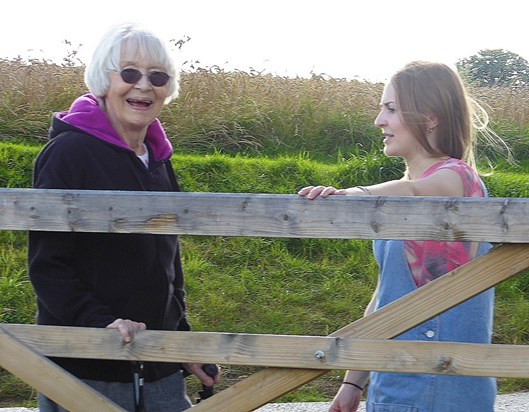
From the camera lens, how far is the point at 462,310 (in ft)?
8.93

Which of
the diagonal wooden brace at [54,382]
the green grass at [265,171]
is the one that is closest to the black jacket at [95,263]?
the diagonal wooden brace at [54,382]

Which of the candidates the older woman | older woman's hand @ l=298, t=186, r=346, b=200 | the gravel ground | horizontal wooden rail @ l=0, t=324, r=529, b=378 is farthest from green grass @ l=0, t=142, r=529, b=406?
older woman's hand @ l=298, t=186, r=346, b=200

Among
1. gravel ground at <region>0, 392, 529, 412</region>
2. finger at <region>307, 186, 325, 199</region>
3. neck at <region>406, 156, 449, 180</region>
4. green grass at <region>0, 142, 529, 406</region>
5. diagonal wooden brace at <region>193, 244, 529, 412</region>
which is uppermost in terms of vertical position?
neck at <region>406, 156, 449, 180</region>

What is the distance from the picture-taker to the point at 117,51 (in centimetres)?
293

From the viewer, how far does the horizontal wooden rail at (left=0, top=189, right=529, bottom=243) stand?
2.50m

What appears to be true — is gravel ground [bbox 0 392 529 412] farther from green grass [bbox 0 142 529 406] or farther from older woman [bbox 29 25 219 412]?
older woman [bbox 29 25 219 412]

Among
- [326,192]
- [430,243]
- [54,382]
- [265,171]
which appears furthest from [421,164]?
[265,171]

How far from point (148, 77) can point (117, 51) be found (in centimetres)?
12

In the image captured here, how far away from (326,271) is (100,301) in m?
3.91

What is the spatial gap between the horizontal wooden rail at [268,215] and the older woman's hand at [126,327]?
0.87 feet

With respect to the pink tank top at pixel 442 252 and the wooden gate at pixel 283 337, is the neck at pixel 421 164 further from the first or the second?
the wooden gate at pixel 283 337

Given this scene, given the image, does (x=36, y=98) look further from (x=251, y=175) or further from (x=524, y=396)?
(x=524, y=396)

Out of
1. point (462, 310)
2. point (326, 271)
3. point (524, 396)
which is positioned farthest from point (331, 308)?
point (462, 310)

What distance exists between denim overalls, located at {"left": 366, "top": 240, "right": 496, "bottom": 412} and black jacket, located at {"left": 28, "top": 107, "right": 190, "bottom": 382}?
0.65m
